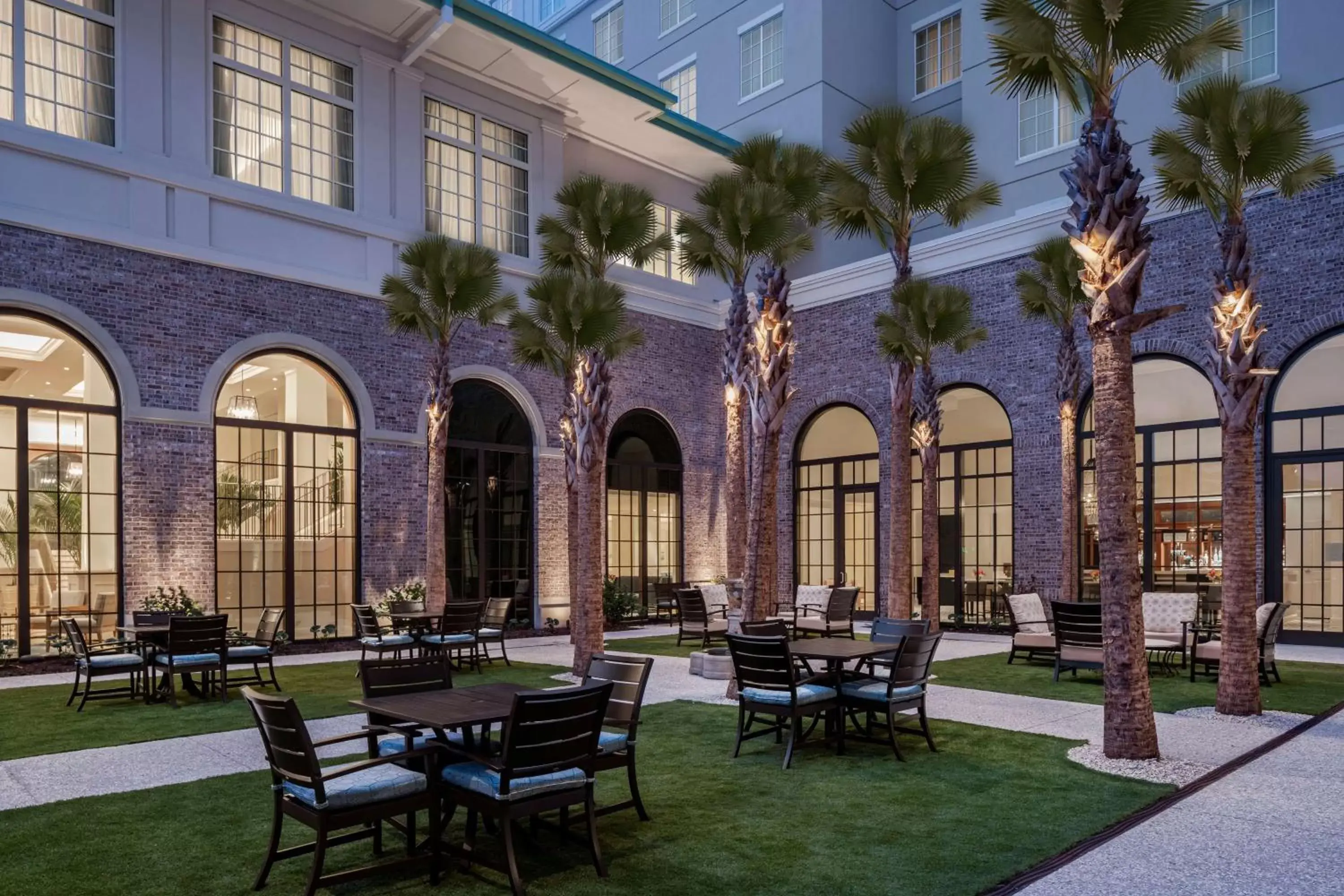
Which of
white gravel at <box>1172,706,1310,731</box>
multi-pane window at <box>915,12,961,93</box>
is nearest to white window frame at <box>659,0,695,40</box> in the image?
multi-pane window at <box>915,12,961,93</box>

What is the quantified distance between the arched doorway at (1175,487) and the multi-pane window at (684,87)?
15107 millimetres

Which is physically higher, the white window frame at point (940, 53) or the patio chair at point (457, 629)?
the white window frame at point (940, 53)

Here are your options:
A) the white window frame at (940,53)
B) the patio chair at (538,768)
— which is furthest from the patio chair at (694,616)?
the white window frame at (940,53)

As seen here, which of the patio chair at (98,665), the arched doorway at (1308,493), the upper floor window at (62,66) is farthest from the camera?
the arched doorway at (1308,493)

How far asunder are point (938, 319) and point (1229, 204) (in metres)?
4.81

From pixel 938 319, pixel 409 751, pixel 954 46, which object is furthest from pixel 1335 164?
pixel 409 751

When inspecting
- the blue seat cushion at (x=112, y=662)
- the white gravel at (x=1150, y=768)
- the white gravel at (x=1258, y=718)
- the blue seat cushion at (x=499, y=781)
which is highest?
the blue seat cushion at (x=499, y=781)

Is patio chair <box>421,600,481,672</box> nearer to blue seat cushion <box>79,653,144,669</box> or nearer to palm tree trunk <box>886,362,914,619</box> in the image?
blue seat cushion <box>79,653,144,669</box>

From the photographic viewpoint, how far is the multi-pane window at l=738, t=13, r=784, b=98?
82.7ft

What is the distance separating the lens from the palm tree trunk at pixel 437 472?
15055 mm

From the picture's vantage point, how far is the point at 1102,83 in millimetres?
7668

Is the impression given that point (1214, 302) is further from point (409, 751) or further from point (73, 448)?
point (73, 448)

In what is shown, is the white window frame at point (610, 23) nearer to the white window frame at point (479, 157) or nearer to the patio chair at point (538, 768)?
the white window frame at point (479, 157)

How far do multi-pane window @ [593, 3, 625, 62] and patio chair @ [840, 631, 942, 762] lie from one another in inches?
1015
